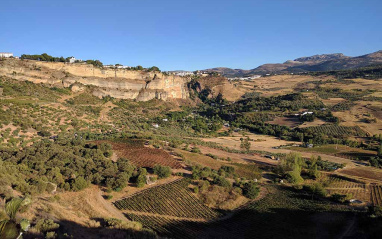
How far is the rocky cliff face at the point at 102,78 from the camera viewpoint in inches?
2203

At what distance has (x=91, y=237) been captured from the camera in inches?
487

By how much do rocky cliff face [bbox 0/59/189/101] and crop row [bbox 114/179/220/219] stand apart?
162 feet

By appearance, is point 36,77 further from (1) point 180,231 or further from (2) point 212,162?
(1) point 180,231

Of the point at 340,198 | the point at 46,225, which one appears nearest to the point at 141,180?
the point at 46,225

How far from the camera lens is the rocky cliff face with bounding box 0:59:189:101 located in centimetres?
5597

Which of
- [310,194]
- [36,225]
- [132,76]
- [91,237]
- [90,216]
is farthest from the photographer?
[132,76]

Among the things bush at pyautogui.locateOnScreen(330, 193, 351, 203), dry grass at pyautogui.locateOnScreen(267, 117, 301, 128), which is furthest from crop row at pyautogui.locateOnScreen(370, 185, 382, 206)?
dry grass at pyautogui.locateOnScreen(267, 117, 301, 128)

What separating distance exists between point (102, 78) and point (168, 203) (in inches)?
2277

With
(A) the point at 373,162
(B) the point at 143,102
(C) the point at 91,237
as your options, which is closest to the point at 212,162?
(C) the point at 91,237

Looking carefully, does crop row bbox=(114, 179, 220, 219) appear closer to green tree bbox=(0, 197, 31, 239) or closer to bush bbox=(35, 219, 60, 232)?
bush bbox=(35, 219, 60, 232)

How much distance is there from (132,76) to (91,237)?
70.0m

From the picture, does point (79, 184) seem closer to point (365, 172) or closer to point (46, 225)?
point (46, 225)

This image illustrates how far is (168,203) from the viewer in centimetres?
2066

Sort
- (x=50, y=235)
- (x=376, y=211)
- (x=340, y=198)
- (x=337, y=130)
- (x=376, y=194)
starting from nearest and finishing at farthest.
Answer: (x=50, y=235) < (x=376, y=211) < (x=340, y=198) < (x=376, y=194) < (x=337, y=130)
